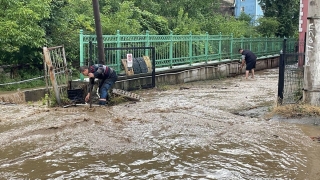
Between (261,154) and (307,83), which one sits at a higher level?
(307,83)

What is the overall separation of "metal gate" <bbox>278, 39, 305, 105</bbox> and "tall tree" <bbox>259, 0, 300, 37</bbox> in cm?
2178

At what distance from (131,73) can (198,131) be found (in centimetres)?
599

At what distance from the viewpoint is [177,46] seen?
50.8 feet

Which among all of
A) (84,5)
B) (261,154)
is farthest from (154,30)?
(261,154)

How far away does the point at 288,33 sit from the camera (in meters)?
29.5

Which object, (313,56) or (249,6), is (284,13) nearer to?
(249,6)

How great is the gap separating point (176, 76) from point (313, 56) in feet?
24.9

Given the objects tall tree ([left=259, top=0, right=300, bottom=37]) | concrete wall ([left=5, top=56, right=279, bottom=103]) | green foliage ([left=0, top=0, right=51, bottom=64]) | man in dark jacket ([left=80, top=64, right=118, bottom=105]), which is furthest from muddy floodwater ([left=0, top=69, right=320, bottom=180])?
tall tree ([left=259, top=0, right=300, bottom=37])

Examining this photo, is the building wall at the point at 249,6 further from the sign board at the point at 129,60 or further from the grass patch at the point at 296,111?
the grass patch at the point at 296,111

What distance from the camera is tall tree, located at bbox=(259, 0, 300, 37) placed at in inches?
1118

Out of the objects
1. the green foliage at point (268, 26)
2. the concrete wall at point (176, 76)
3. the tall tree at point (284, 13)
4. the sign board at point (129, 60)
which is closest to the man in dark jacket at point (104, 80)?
the concrete wall at point (176, 76)

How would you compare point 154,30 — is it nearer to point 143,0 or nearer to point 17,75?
point 143,0

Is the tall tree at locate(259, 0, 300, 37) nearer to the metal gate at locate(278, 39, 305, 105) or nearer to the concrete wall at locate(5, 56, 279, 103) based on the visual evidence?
the concrete wall at locate(5, 56, 279, 103)

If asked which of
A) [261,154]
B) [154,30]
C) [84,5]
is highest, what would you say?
[84,5]
